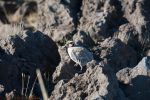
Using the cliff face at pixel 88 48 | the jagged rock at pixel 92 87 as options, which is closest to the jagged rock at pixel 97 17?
the cliff face at pixel 88 48

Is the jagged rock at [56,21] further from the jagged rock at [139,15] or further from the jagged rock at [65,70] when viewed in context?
the jagged rock at [65,70]

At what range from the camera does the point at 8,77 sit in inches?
230

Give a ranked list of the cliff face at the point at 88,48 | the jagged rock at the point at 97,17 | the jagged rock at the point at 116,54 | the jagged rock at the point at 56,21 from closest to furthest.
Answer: the cliff face at the point at 88,48
the jagged rock at the point at 116,54
the jagged rock at the point at 97,17
the jagged rock at the point at 56,21

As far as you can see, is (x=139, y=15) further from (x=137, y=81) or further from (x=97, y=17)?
(x=137, y=81)

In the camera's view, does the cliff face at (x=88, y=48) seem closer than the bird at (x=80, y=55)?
Yes

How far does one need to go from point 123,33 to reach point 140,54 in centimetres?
39

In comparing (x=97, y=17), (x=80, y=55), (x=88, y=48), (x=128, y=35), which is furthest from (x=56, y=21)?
(x=80, y=55)

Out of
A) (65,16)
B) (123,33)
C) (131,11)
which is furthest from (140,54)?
(65,16)

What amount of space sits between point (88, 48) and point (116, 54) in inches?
14.8

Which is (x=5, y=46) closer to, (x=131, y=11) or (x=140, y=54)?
(x=140, y=54)

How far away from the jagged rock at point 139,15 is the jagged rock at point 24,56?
1255mm

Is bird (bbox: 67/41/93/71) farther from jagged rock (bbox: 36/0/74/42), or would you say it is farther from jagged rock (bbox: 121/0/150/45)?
jagged rock (bbox: 36/0/74/42)

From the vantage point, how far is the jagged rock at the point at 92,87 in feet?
15.8

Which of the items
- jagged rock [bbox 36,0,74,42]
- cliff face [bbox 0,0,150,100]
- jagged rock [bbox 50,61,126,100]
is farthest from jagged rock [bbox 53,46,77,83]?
jagged rock [bbox 36,0,74,42]
